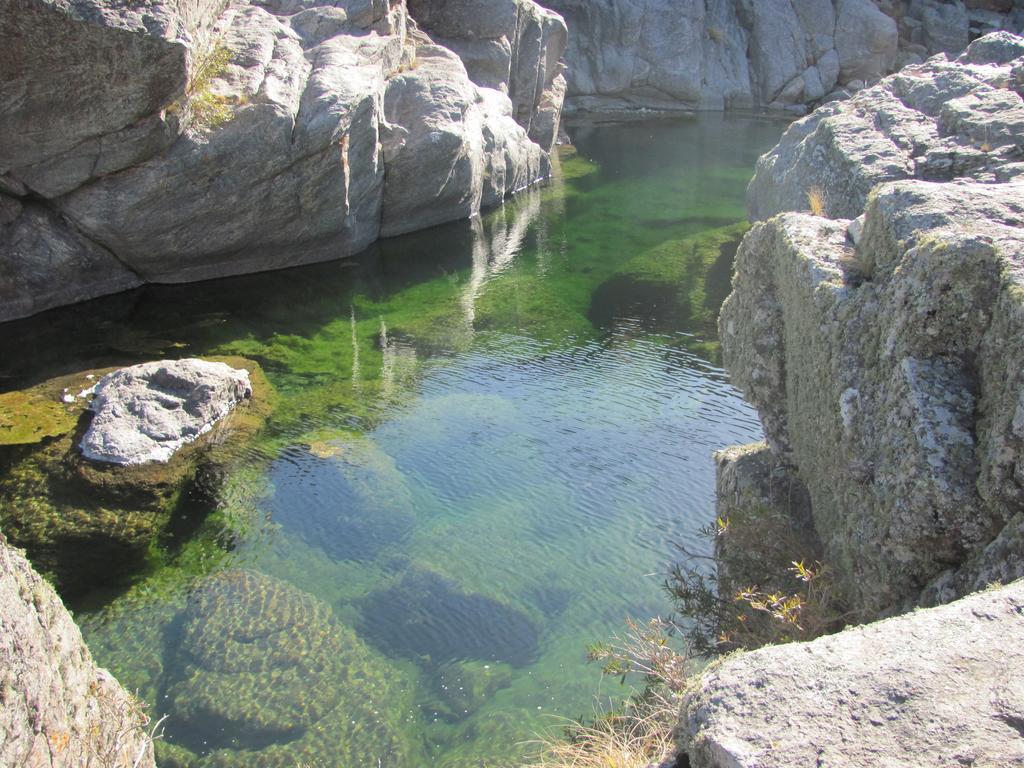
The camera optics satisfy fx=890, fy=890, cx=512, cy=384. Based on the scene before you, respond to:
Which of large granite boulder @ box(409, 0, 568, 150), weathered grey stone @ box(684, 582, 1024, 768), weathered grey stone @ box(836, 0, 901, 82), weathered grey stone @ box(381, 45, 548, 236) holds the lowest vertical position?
weathered grey stone @ box(684, 582, 1024, 768)

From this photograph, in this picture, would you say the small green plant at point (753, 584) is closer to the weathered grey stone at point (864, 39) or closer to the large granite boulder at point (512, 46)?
the large granite boulder at point (512, 46)

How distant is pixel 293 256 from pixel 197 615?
12643 mm

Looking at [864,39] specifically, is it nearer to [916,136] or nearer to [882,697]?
[916,136]

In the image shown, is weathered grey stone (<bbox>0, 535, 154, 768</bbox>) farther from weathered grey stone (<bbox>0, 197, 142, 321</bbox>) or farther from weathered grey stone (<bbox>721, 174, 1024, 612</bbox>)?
weathered grey stone (<bbox>0, 197, 142, 321</bbox>)

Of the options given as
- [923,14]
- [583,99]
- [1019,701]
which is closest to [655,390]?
[1019,701]

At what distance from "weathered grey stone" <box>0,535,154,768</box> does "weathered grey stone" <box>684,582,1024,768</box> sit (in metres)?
3.38

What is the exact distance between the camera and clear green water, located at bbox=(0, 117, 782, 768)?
331 inches

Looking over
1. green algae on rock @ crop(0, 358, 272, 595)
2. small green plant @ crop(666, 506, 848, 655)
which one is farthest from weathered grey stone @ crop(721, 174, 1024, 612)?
green algae on rock @ crop(0, 358, 272, 595)

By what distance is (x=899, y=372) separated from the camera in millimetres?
5914

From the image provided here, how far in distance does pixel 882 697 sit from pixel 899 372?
272cm

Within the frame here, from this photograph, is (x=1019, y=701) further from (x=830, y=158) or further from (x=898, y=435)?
(x=830, y=158)

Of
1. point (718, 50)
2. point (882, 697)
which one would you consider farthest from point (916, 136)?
point (718, 50)

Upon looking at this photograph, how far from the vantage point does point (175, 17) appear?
576 inches

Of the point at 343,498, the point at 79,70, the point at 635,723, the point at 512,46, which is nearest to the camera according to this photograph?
the point at 635,723
